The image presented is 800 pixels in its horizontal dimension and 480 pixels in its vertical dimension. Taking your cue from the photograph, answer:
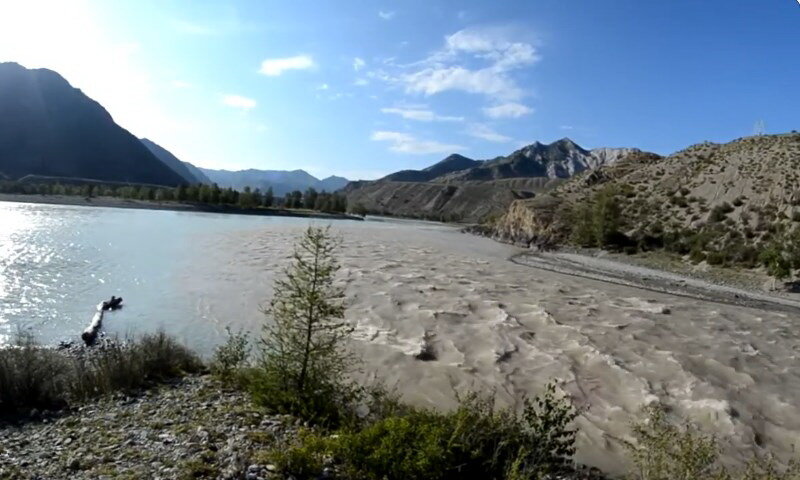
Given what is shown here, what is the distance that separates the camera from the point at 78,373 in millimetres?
10555

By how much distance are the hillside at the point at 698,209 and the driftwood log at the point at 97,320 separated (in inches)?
1276

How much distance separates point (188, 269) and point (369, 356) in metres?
20.1

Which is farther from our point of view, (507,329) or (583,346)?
(507,329)

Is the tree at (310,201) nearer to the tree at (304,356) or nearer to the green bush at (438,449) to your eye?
the tree at (304,356)

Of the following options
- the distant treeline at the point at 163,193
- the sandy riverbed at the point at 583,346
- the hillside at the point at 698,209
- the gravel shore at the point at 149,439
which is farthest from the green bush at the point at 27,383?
the distant treeline at the point at 163,193

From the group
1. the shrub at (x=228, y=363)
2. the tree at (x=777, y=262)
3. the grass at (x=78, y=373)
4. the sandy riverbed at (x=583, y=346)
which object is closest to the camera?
the grass at (x=78, y=373)

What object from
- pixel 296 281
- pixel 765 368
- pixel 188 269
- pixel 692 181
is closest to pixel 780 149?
pixel 692 181

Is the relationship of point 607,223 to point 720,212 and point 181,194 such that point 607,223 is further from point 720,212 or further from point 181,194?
point 181,194

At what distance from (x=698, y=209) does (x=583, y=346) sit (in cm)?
3847

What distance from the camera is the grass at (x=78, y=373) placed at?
941 centimetres

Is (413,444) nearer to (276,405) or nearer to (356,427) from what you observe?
(356,427)

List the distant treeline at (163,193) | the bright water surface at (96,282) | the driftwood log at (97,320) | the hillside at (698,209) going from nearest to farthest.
Result: the driftwood log at (97,320), the bright water surface at (96,282), the hillside at (698,209), the distant treeline at (163,193)

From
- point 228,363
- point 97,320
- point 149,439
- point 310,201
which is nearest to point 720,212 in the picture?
point 228,363

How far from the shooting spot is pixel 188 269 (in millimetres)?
31250
